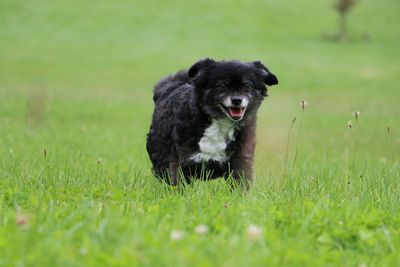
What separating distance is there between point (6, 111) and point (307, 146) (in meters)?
9.90

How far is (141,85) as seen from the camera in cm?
3272

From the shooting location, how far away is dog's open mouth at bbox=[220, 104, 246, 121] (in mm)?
6344

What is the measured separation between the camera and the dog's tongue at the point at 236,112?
20.8 ft

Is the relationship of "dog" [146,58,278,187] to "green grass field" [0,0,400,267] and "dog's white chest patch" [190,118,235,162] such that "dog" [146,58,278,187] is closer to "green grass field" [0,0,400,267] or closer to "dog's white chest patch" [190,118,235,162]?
"dog's white chest patch" [190,118,235,162]

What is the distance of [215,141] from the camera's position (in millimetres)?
6398

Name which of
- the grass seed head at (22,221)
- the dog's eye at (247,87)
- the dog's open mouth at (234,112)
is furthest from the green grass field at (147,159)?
the dog's eye at (247,87)

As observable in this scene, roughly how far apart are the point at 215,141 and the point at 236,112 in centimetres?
38

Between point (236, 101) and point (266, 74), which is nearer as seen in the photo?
point (236, 101)

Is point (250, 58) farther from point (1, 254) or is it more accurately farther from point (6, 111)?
point (1, 254)

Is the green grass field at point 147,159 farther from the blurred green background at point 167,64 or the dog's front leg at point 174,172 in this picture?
the dog's front leg at point 174,172

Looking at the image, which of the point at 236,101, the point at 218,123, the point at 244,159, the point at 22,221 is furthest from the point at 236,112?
the point at 22,221

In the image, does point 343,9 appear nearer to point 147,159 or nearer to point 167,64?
point 167,64

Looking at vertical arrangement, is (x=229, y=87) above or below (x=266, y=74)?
below

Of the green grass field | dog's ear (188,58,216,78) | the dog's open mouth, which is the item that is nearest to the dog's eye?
the dog's open mouth
